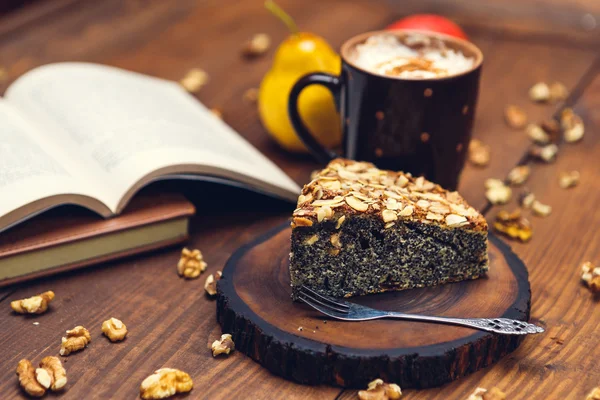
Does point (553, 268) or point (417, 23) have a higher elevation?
point (417, 23)

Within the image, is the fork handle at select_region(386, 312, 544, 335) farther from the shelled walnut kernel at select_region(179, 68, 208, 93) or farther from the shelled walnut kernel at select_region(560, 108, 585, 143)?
the shelled walnut kernel at select_region(179, 68, 208, 93)

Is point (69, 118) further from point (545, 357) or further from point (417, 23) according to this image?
point (545, 357)

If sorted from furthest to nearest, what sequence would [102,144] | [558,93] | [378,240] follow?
[558,93] → [102,144] → [378,240]

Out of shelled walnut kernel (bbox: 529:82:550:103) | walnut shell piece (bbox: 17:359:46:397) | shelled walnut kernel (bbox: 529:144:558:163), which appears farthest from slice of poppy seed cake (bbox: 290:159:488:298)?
shelled walnut kernel (bbox: 529:82:550:103)

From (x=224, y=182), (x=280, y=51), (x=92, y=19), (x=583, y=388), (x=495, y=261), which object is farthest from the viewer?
(x=92, y=19)

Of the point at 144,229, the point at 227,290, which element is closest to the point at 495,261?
the point at 227,290

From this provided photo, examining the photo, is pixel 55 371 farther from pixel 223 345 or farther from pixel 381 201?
pixel 381 201

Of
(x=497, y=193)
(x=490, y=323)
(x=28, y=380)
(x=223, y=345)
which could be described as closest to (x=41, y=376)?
(x=28, y=380)
